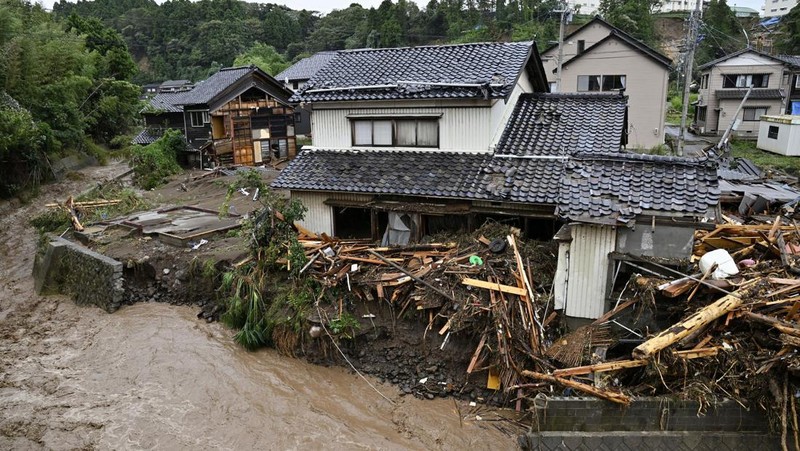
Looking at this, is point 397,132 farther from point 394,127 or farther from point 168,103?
point 168,103

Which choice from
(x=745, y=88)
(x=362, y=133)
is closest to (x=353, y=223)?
(x=362, y=133)

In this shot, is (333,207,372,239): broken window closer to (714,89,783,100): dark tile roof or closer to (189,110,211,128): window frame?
(189,110,211,128): window frame

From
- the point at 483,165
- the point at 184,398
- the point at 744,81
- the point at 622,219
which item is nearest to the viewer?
the point at 622,219

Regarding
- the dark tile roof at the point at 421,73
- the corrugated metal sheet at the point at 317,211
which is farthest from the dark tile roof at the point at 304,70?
the corrugated metal sheet at the point at 317,211

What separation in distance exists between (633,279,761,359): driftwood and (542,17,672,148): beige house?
20891 mm

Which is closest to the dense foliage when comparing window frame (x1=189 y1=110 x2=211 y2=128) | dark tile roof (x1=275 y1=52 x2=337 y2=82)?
window frame (x1=189 y1=110 x2=211 y2=128)

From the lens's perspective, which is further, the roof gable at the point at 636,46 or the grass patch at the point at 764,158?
the roof gable at the point at 636,46

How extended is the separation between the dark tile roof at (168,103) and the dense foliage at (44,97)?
10.6 ft

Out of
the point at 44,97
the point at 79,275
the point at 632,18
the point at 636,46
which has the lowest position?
the point at 79,275

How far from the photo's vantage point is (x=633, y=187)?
10414mm

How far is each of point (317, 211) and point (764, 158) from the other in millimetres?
25916

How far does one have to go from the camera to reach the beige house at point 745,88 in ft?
112

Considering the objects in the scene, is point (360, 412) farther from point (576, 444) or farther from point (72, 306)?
point (72, 306)

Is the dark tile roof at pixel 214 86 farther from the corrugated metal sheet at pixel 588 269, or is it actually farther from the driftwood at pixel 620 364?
the driftwood at pixel 620 364
